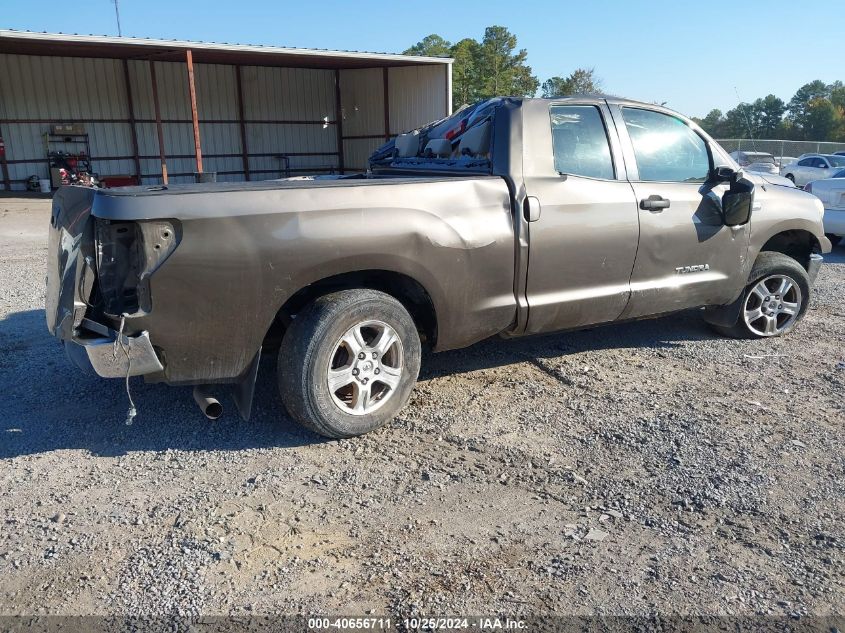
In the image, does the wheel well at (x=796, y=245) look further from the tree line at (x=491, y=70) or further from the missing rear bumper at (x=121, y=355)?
the tree line at (x=491, y=70)

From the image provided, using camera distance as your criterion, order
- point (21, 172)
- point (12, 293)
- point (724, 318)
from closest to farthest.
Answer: point (724, 318), point (12, 293), point (21, 172)

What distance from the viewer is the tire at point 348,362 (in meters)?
3.84

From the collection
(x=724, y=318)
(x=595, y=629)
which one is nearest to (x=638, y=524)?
(x=595, y=629)

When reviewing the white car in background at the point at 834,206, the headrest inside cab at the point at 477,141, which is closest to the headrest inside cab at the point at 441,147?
the headrest inside cab at the point at 477,141

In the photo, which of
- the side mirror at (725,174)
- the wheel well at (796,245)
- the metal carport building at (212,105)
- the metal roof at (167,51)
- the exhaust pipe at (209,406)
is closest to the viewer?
the exhaust pipe at (209,406)

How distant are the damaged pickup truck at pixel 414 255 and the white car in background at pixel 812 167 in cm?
2064

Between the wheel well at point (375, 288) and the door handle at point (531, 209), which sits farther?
the door handle at point (531, 209)

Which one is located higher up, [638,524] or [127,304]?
[127,304]

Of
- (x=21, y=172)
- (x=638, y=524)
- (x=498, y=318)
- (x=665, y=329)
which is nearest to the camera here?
(x=638, y=524)

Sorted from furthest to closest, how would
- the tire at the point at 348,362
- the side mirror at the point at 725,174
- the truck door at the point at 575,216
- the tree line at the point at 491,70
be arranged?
1. the tree line at the point at 491,70
2. the side mirror at the point at 725,174
3. the truck door at the point at 575,216
4. the tire at the point at 348,362

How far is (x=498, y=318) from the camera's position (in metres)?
4.49

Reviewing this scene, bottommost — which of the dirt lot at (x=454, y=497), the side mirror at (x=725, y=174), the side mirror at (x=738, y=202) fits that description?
the dirt lot at (x=454, y=497)

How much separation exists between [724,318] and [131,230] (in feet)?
15.1

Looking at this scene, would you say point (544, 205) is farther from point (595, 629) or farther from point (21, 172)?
point (21, 172)
